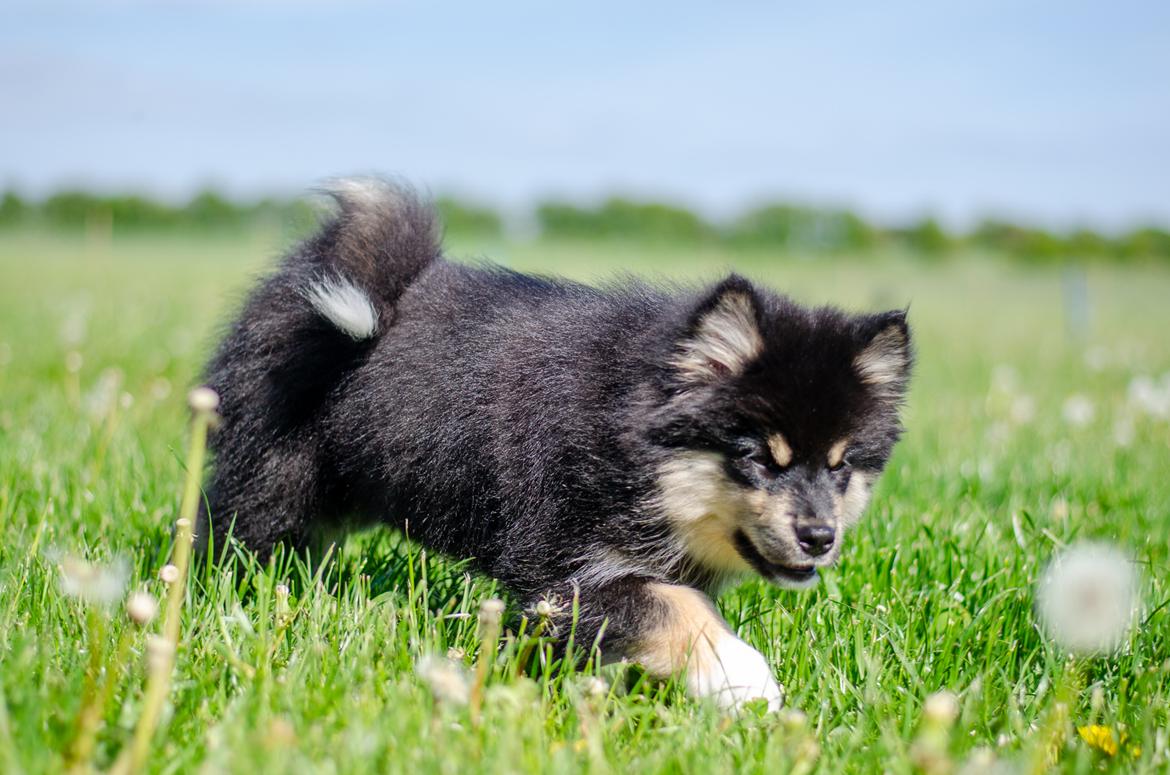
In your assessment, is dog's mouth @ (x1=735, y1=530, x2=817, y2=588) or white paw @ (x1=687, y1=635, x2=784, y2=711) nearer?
white paw @ (x1=687, y1=635, x2=784, y2=711)

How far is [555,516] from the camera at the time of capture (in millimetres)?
3461

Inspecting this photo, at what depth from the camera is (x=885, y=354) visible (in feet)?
12.0

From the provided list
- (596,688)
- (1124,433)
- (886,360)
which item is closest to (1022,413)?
(1124,433)

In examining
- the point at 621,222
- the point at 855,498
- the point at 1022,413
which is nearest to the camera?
the point at 855,498

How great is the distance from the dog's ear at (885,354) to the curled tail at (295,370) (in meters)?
1.77

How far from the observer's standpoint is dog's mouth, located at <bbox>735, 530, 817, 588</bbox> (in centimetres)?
341

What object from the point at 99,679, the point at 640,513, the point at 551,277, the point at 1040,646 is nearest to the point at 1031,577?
the point at 1040,646

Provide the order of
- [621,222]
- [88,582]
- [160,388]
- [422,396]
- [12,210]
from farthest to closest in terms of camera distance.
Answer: [621,222] → [12,210] → [160,388] → [422,396] → [88,582]

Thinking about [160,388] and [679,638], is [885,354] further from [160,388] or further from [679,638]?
[160,388]

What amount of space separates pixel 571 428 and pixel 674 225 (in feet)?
189

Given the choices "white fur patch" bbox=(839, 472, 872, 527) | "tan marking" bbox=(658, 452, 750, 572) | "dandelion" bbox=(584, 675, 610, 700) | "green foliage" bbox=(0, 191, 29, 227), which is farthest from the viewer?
"green foliage" bbox=(0, 191, 29, 227)

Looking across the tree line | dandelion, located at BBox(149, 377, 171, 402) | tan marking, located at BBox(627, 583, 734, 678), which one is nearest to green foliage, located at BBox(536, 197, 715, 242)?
the tree line

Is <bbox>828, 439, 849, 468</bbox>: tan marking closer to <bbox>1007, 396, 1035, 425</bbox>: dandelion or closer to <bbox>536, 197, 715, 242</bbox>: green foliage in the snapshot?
<bbox>1007, 396, 1035, 425</bbox>: dandelion

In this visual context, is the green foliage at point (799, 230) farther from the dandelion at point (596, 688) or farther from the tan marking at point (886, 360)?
the dandelion at point (596, 688)
